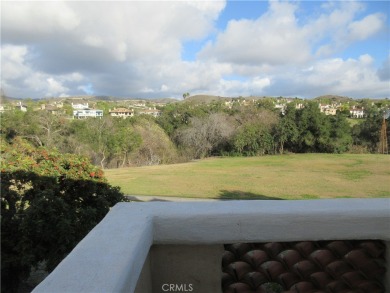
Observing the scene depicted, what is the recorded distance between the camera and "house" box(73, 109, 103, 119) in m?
21.5

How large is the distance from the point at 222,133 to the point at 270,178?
8.04 metres

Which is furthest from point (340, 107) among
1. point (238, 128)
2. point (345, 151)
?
point (238, 128)

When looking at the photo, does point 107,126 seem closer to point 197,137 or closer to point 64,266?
point 197,137

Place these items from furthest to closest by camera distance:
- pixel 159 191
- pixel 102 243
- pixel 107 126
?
1. pixel 107 126
2. pixel 159 191
3. pixel 102 243

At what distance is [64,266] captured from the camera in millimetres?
628

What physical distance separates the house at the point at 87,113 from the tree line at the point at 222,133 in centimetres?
151

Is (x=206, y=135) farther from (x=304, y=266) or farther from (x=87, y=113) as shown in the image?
(x=304, y=266)

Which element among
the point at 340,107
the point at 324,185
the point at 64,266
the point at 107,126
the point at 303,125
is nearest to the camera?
the point at 64,266

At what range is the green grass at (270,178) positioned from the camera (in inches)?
454

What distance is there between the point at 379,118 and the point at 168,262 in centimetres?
2296

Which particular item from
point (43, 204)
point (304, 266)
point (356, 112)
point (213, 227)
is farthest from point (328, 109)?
point (213, 227)

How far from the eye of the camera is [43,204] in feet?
8.46

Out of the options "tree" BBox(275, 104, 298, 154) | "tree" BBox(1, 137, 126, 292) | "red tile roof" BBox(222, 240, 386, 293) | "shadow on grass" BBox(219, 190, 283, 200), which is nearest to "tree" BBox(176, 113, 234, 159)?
"tree" BBox(275, 104, 298, 154)

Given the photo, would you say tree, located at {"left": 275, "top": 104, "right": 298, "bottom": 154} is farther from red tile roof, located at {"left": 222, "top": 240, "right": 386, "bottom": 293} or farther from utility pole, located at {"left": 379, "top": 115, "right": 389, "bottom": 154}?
red tile roof, located at {"left": 222, "top": 240, "right": 386, "bottom": 293}
